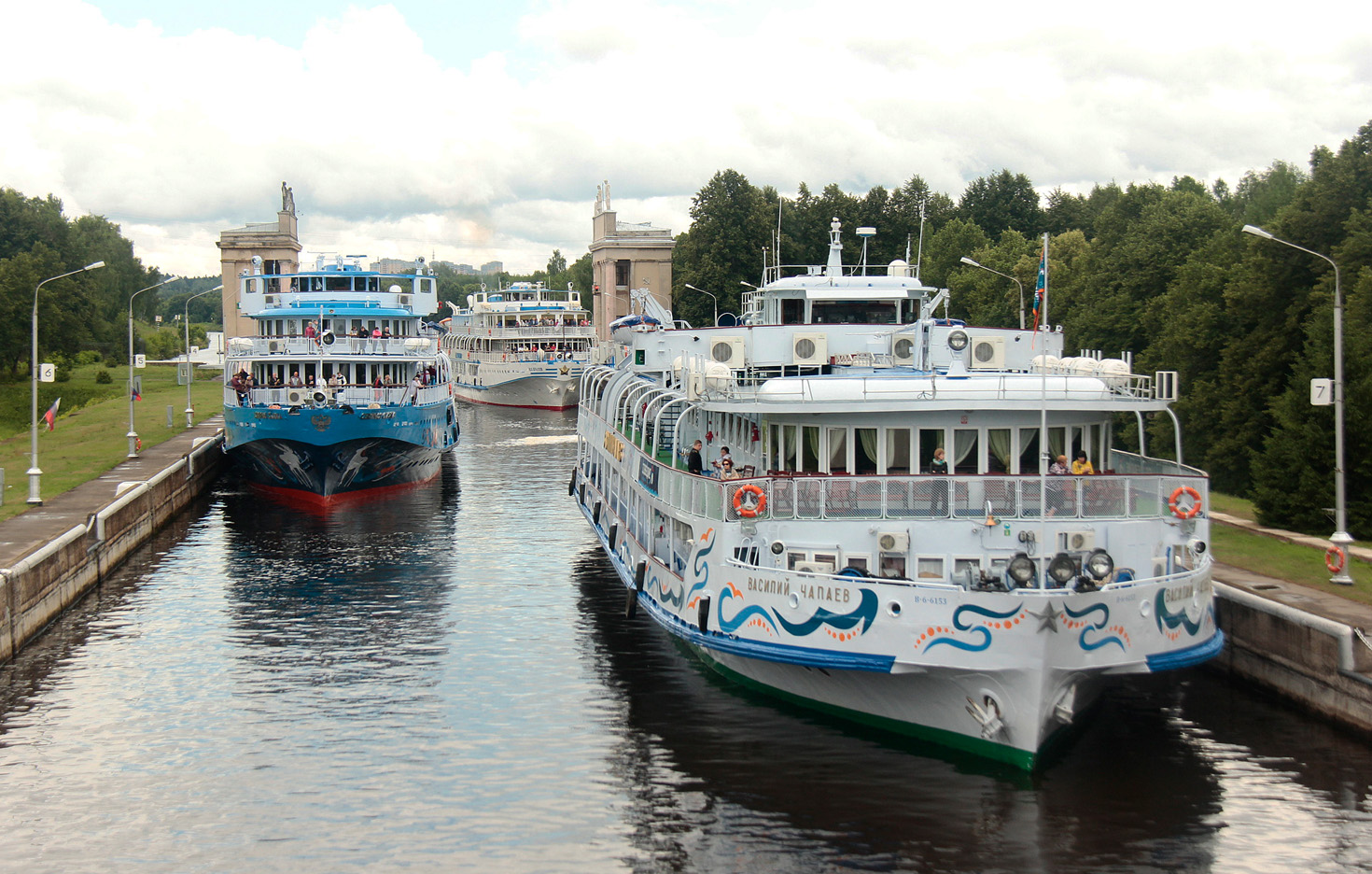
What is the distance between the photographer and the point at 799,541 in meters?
24.2

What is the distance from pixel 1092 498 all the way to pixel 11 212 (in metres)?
150

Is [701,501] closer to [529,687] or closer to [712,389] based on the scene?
[712,389]

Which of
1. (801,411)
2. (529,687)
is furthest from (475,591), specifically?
(801,411)

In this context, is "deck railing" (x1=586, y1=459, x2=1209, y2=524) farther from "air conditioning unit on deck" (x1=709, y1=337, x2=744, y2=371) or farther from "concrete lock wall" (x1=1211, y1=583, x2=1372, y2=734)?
"air conditioning unit on deck" (x1=709, y1=337, x2=744, y2=371)

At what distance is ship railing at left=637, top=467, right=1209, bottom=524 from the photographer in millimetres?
23953

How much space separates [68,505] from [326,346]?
20945 millimetres

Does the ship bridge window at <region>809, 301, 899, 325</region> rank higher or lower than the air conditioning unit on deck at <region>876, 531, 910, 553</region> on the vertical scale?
higher

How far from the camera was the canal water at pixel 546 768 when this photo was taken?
20531 millimetres

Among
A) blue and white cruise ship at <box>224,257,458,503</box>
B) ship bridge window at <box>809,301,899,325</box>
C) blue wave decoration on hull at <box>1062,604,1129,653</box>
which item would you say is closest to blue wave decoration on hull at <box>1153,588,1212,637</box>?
blue wave decoration on hull at <box>1062,604,1129,653</box>

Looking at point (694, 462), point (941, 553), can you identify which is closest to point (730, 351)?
point (694, 462)

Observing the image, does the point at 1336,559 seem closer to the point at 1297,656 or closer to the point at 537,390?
the point at 1297,656

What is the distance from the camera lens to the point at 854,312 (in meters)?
36.5

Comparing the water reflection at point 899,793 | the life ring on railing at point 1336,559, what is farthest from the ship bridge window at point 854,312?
the water reflection at point 899,793

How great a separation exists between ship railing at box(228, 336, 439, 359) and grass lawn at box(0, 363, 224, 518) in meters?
7.13
